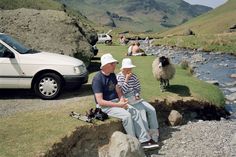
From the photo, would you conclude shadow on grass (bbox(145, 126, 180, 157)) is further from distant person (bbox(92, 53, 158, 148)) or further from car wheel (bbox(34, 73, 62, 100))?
car wheel (bbox(34, 73, 62, 100))

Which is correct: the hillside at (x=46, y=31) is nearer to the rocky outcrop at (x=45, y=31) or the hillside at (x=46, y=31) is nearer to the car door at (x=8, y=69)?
the rocky outcrop at (x=45, y=31)

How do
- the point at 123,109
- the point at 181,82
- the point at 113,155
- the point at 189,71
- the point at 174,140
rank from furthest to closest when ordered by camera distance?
the point at 189,71 → the point at 181,82 → the point at 174,140 → the point at 123,109 → the point at 113,155

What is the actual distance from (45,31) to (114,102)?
1117cm

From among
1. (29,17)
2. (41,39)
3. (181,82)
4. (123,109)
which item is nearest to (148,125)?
(123,109)

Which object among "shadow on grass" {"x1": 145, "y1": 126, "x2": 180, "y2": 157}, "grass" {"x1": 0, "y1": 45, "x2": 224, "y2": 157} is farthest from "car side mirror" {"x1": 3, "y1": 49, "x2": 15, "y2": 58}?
"shadow on grass" {"x1": 145, "y1": 126, "x2": 180, "y2": 157}

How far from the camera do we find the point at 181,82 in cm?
2222

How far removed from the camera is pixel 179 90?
20094 millimetres

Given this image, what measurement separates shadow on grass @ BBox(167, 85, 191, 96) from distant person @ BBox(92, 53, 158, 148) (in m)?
6.15

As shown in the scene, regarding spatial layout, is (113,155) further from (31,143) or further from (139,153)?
(31,143)

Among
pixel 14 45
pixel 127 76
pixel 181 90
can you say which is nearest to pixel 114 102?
pixel 127 76

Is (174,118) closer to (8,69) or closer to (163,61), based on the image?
(163,61)

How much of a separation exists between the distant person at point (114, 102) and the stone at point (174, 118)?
3.37m

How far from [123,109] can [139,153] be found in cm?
194

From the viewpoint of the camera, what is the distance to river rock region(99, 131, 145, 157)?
1172 centimetres
